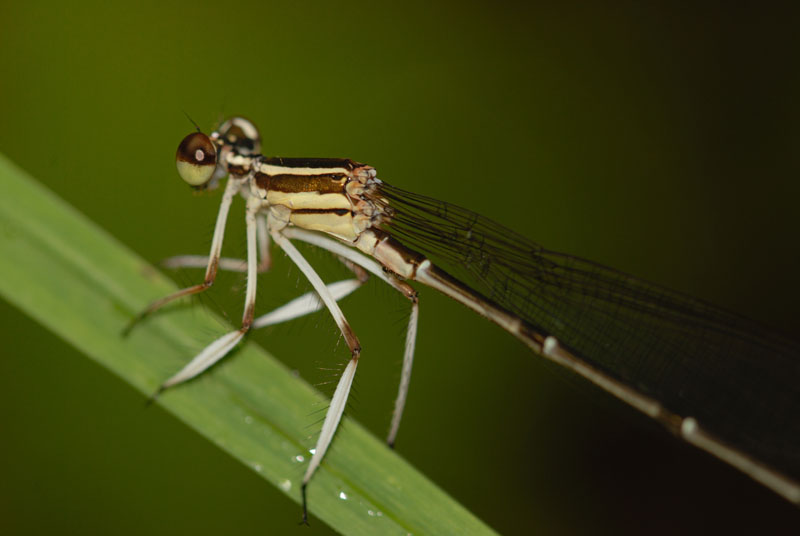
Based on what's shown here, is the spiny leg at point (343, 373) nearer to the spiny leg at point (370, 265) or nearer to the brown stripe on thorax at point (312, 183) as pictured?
the spiny leg at point (370, 265)

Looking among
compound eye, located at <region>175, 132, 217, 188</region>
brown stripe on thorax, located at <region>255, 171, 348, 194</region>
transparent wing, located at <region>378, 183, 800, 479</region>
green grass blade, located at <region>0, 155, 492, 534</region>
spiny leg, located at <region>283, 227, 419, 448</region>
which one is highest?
transparent wing, located at <region>378, 183, 800, 479</region>

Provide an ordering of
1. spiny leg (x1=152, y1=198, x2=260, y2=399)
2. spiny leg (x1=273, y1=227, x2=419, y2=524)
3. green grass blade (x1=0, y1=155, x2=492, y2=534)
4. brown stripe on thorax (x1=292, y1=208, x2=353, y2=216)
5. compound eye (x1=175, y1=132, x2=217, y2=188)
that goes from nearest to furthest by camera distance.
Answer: green grass blade (x1=0, y1=155, x2=492, y2=534) → spiny leg (x1=152, y1=198, x2=260, y2=399) → spiny leg (x1=273, y1=227, x2=419, y2=524) → compound eye (x1=175, y1=132, x2=217, y2=188) → brown stripe on thorax (x1=292, y1=208, x2=353, y2=216)

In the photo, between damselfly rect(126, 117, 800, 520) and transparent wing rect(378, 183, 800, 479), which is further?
transparent wing rect(378, 183, 800, 479)

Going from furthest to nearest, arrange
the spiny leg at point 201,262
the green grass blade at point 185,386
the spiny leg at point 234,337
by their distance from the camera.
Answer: the spiny leg at point 201,262
the spiny leg at point 234,337
the green grass blade at point 185,386

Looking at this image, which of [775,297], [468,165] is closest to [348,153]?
[468,165]

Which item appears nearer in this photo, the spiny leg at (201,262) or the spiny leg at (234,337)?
the spiny leg at (234,337)

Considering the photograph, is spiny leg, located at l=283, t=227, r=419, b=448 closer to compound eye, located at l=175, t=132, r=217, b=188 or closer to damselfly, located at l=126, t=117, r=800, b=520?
damselfly, located at l=126, t=117, r=800, b=520

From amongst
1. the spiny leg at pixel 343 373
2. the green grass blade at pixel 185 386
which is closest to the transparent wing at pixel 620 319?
the spiny leg at pixel 343 373

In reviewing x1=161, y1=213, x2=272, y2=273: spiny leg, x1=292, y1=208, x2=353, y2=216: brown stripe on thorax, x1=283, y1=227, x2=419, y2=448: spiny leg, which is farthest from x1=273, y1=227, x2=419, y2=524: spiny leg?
x1=161, y1=213, x2=272, y2=273: spiny leg

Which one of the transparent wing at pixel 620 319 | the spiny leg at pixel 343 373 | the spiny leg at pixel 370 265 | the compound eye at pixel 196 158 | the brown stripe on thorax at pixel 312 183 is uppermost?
the transparent wing at pixel 620 319
